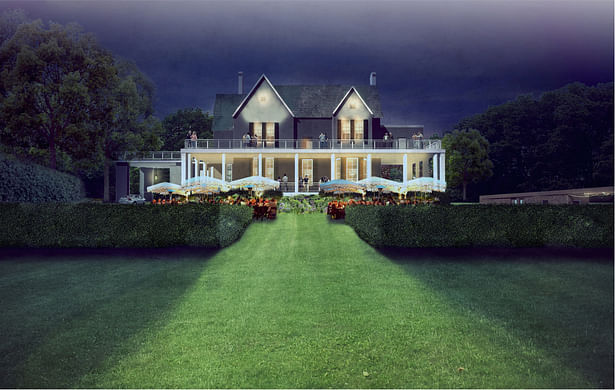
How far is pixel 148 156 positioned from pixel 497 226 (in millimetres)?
36925

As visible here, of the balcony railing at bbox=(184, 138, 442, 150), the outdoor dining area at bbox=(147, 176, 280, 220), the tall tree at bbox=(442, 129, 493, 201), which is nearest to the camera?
the outdoor dining area at bbox=(147, 176, 280, 220)

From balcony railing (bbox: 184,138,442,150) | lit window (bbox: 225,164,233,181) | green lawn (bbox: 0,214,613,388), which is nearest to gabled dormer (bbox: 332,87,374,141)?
balcony railing (bbox: 184,138,442,150)

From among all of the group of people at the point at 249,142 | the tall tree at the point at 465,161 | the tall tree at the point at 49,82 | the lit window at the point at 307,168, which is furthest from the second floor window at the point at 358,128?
the tall tree at the point at 49,82

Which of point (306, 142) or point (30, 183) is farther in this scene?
point (306, 142)

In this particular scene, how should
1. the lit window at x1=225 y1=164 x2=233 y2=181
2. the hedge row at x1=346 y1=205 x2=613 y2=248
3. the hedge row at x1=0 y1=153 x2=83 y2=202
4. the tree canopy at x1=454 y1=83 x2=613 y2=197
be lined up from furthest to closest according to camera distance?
the tree canopy at x1=454 y1=83 x2=613 y2=197 → the lit window at x1=225 y1=164 x2=233 y2=181 → the hedge row at x1=0 y1=153 x2=83 y2=202 → the hedge row at x1=346 y1=205 x2=613 y2=248

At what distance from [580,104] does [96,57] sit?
45.4 metres

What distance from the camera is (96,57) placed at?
21.5m

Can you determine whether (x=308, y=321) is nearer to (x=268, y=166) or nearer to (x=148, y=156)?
(x=268, y=166)

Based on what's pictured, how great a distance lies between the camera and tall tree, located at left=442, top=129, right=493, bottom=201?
44.0 meters

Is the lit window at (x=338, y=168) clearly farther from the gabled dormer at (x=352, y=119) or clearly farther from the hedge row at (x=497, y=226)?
the hedge row at (x=497, y=226)

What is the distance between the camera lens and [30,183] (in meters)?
15.3

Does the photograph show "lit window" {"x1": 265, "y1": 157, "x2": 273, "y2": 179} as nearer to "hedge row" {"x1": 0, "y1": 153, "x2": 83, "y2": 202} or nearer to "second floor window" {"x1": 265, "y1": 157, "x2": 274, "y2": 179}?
"second floor window" {"x1": 265, "y1": 157, "x2": 274, "y2": 179}

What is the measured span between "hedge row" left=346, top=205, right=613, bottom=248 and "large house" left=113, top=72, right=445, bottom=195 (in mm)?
20093

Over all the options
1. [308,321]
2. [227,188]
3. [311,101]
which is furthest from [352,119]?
[308,321]
